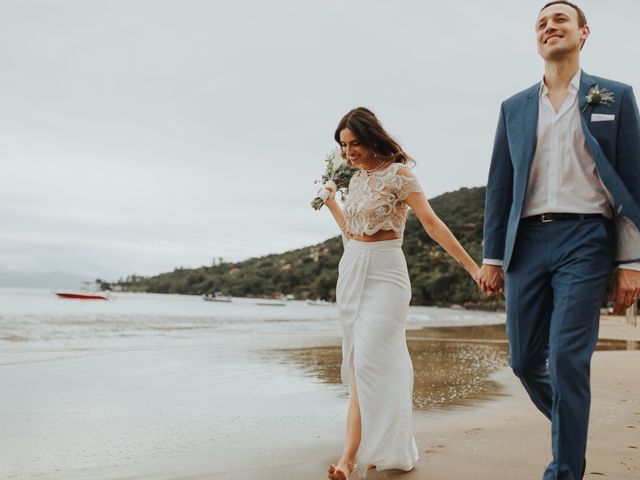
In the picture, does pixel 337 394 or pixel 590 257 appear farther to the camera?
pixel 337 394

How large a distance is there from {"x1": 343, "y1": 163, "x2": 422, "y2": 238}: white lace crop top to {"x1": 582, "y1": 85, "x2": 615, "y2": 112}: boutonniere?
1.17 meters

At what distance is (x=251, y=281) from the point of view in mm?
97438

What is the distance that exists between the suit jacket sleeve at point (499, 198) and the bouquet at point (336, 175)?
1235mm

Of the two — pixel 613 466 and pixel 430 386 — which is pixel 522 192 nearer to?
pixel 613 466

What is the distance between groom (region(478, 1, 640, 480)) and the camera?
282 cm

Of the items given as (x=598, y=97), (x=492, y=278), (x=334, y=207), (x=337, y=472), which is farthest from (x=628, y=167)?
(x=337, y=472)

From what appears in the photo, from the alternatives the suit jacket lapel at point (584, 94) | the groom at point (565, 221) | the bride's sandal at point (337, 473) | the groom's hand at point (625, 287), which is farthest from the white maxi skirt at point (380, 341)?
the suit jacket lapel at point (584, 94)

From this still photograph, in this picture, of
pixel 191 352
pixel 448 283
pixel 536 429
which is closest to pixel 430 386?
pixel 536 429

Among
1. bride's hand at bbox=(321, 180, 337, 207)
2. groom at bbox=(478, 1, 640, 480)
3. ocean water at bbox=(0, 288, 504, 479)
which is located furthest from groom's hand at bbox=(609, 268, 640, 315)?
ocean water at bbox=(0, 288, 504, 479)

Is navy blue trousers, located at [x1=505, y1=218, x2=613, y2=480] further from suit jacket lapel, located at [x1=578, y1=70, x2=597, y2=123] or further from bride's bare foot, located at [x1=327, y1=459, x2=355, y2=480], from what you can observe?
bride's bare foot, located at [x1=327, y1=459, x2=355, y2=480]

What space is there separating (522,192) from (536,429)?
2.57m

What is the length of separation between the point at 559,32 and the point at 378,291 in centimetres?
171

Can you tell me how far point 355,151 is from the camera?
153 inches

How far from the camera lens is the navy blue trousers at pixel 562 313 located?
281 centimetres
